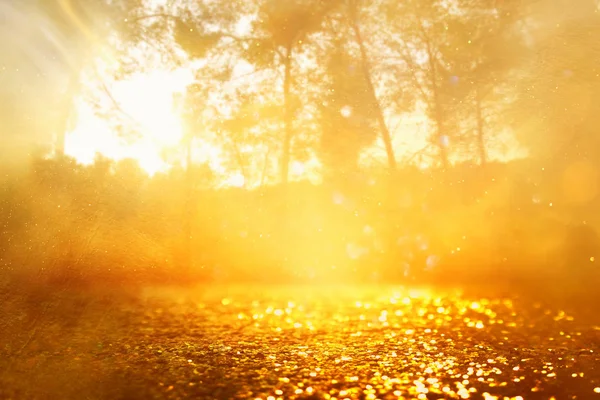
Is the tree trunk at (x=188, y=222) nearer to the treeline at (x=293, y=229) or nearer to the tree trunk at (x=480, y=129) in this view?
the treeline at (x=293, y=229)

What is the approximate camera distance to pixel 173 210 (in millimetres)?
10344

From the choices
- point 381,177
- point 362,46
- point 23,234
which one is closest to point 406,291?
point 381,177

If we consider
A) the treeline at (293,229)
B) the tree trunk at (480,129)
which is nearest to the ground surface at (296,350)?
the treeline at (293,229)

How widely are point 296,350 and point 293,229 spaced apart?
23.4ft

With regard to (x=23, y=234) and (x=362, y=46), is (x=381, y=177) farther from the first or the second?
(x=23, y=234)

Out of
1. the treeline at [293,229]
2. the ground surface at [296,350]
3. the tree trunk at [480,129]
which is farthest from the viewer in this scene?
the tree trunk at [480,129]

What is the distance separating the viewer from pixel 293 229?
422 inches

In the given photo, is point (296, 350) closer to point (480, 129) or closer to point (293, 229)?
point (293, 229)

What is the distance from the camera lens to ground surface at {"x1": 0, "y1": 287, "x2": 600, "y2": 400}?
2.76m

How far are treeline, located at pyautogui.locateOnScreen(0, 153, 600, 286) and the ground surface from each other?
2.21 meters

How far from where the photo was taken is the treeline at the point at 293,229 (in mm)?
7812

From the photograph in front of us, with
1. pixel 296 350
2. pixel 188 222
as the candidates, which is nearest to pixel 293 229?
pixel 188 222

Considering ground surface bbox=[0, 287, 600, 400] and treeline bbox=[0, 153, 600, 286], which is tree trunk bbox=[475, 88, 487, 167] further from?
ground surface bbox=[0, 287, 600, 400]

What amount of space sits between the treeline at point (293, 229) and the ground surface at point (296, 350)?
2.21 metres
